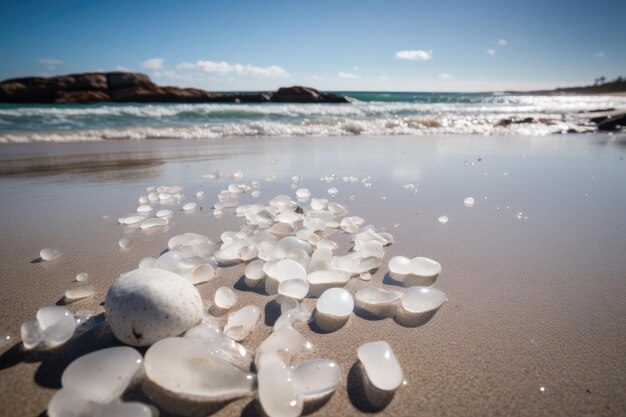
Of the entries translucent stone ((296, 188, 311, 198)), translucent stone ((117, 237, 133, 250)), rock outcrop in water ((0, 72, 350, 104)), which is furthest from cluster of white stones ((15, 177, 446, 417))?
rock outcrop in water ((0, 72, 350, 104))

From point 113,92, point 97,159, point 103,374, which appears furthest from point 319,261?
point 113,92

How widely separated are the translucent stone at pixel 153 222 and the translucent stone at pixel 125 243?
0.24 meters

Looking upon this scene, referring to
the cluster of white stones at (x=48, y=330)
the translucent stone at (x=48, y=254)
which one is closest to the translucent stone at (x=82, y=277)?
the translucent stone at (x=48, y=254)

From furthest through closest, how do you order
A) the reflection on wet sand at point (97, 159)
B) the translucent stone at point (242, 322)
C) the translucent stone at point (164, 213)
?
the reflection on wet sand at point (97, 159) → the translucent stone at point (164, 213) → the translucent stone at point (242, 322)

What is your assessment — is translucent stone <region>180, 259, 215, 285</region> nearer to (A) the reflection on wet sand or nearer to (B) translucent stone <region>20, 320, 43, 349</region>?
(B) translucent stone <region>20, 320, 43, 349</region>

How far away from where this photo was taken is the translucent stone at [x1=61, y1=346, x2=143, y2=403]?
787 millimetres

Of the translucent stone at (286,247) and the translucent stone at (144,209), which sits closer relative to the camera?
the translucent stone at (286,247)

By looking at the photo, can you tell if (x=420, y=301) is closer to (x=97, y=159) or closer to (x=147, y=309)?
(x=147, y=309)

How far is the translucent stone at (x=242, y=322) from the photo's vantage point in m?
1.02

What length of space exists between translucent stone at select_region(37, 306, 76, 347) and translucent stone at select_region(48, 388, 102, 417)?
0.91 ft

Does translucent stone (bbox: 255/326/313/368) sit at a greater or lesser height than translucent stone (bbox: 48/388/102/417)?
lesser

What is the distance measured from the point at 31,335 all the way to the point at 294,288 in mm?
740

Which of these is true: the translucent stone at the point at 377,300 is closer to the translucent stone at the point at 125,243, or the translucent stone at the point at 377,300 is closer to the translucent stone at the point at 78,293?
the translucent stone at the point at 78,293

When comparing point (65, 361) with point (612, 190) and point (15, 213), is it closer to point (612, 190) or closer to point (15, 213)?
point (15, 213)
